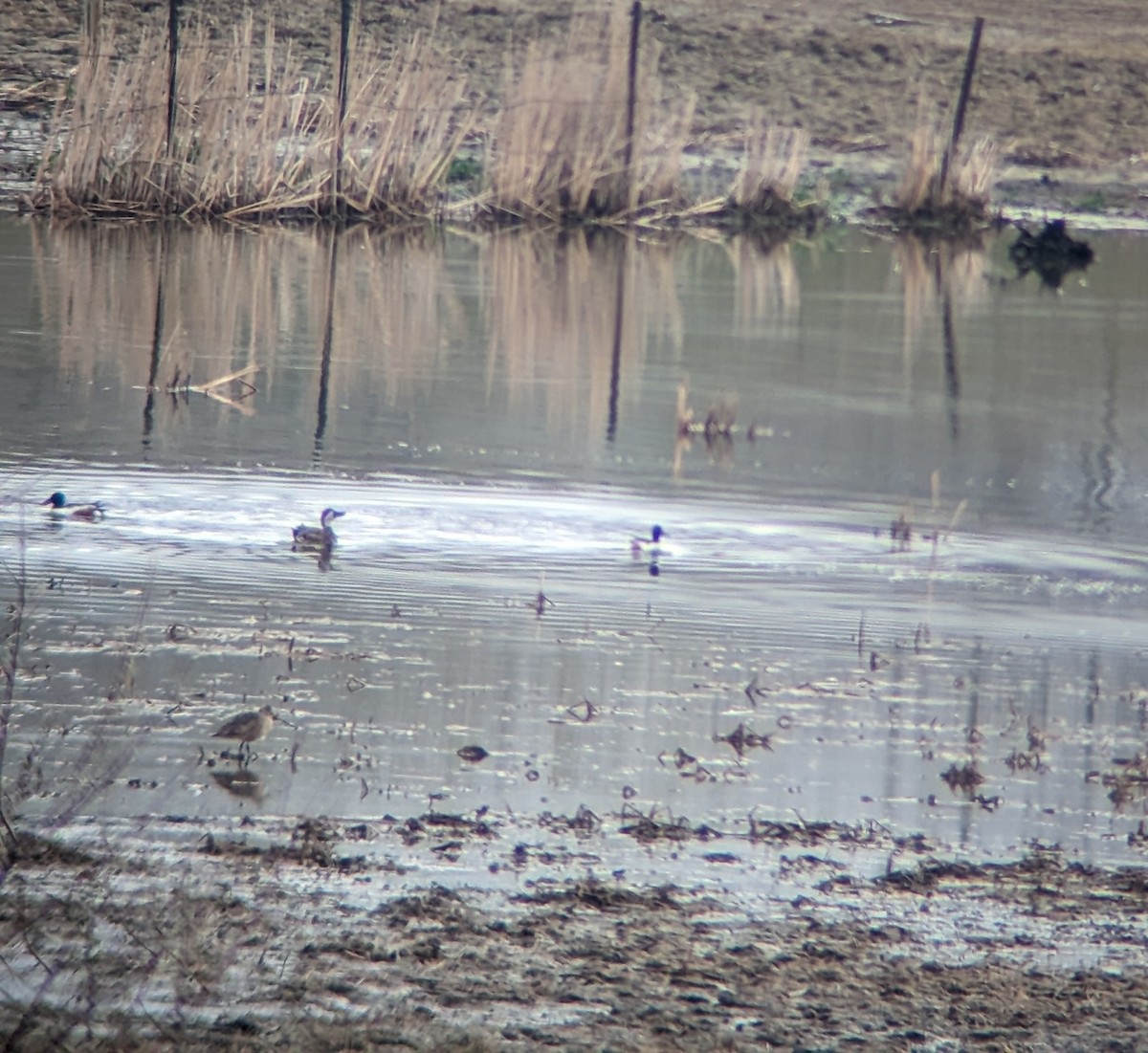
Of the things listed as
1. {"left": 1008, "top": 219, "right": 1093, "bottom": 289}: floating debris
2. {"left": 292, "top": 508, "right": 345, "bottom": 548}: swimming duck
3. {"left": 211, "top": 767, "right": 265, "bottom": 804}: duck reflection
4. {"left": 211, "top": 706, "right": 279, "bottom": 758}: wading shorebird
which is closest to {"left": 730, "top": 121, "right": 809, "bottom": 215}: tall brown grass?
{"left": 1008, "top": 219, "right": 1093, "bottom": 289}: floating debris

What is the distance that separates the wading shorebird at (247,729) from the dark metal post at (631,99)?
2055 cm

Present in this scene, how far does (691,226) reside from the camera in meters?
27.8

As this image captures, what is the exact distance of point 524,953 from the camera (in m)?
4.60

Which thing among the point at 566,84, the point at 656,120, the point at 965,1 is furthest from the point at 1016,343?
the point at 965,1

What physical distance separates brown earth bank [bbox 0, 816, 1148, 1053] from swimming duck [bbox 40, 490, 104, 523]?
4102 mm

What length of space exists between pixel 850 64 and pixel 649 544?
30.3m

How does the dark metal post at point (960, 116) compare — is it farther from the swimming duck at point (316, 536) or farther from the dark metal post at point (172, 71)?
the swimming duck at point (316, 536)

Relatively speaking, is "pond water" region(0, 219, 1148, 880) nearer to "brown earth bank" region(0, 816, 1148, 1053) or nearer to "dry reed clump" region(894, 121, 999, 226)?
"brown earth bank" region(0, 816, 1148, 1053)

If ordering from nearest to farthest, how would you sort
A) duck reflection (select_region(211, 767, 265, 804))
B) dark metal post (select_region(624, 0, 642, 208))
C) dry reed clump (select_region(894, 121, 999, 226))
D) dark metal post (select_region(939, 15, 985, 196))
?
duck reflection (select_region(211, 767, 265, 804)), dark metal post (select_region(624, 0, 642, 208)), dark metal post (select_region(939, 15, 985, 196)), dry reed clump (select_region(894, 121, 999, 226))

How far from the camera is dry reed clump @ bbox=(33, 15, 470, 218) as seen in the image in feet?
74.4

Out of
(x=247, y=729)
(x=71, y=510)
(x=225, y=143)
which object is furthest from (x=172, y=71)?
(x=247, y=729)

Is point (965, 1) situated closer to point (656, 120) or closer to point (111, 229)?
point (656, 120)

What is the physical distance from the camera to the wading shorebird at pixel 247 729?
19.9ft

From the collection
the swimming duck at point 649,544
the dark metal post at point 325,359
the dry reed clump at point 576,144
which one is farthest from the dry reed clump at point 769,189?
the swimming duck at point 649,544
